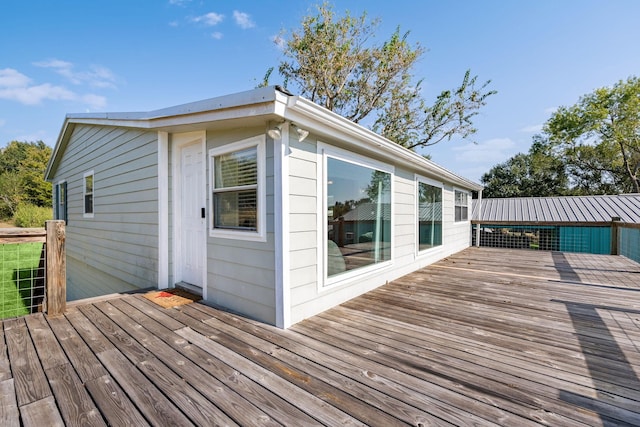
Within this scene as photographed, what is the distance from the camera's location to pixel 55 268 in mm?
2930

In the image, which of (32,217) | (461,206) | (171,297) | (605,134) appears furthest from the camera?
(605,134)

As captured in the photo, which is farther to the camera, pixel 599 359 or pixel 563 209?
pixel 563 209

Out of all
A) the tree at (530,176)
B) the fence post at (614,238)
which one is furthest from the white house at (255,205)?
the tree at (530,176)

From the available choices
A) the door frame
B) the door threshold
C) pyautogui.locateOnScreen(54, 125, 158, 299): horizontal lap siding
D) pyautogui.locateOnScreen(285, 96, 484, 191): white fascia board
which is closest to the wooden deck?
the door threshold

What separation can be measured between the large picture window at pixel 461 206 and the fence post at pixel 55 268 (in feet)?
27.9

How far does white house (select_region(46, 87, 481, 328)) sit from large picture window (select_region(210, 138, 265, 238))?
0.02 meters

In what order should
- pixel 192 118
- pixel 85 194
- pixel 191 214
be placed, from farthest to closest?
pixel 85 194, pixel 191 214, pixel 192 118

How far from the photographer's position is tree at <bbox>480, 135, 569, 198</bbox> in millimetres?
21594

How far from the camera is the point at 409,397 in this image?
66.8 inches

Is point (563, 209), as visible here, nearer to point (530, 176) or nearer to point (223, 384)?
point (223, 384)

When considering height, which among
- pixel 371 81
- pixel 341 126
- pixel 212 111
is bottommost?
pixel 341 126

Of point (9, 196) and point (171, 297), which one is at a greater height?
point (9, 196)

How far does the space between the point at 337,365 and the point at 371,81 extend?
12025mm

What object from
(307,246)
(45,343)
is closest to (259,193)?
(307,246)
